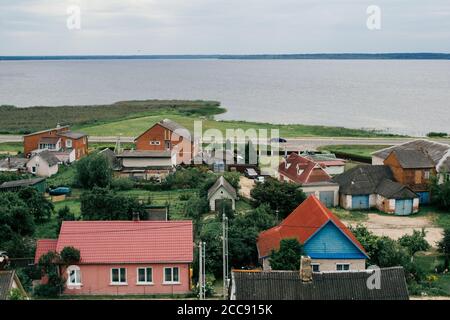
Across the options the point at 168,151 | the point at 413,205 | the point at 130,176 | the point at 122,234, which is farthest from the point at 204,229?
the point at 168,151

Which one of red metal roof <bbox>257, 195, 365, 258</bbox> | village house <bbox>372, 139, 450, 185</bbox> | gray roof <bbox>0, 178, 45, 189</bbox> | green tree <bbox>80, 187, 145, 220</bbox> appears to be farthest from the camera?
village house <bbox>372, 139, 450, 185</bbox>

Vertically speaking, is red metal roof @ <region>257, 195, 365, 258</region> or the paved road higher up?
red metal roof @ <region>257, 195, 365, 258</region>

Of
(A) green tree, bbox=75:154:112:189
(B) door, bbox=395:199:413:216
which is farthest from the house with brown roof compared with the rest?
(A) green tree, bbox=75:154:112:189

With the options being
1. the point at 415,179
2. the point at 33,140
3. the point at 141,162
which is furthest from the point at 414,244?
the point at 33,140

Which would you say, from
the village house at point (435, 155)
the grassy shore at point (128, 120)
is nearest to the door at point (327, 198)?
the village house at point (435, 155)

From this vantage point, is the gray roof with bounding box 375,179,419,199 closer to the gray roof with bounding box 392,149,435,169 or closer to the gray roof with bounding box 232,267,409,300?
the gray roof with bounding box 392,149,435,169

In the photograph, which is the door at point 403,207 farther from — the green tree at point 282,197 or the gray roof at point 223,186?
the gray roof at point 223,186
